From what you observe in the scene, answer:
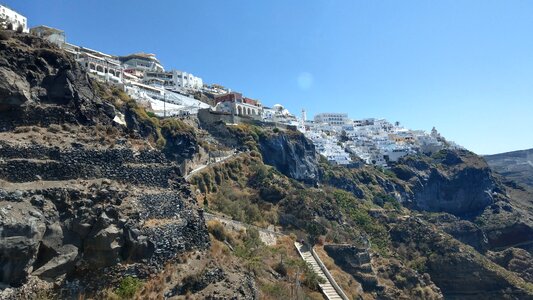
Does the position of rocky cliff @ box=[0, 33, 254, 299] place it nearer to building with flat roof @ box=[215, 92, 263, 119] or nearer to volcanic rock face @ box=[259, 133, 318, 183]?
volcanic rock face @ box=[259, 133, 318, 183]

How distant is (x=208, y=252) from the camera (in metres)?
18.3

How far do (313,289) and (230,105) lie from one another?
4713 centimetres

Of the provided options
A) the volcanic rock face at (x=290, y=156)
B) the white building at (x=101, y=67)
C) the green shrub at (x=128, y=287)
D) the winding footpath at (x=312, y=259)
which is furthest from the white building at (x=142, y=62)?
the green shrub at (x=128, y=287)

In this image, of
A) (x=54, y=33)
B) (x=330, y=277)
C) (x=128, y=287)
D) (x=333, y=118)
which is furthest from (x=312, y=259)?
(x=333, y=118)

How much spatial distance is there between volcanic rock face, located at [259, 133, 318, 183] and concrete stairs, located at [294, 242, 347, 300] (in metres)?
24.1

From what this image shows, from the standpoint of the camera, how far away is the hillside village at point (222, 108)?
56688 mm

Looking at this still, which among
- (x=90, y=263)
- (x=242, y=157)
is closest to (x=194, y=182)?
(x=242, y=157)

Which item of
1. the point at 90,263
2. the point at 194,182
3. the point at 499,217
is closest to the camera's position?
the point at 90,263

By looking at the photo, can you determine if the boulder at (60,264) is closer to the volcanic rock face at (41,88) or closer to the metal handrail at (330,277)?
the volcanic rock face at (41,88)

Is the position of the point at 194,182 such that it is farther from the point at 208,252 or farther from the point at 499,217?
the point at 499,217

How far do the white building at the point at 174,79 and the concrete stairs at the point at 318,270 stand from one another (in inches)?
1948

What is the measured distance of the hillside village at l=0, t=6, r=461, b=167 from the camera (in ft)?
186

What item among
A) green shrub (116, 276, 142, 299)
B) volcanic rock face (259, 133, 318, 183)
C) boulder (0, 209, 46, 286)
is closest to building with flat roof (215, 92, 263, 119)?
volcanic rock face (259, 133, 318, 183)

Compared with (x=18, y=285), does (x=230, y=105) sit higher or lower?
higher
